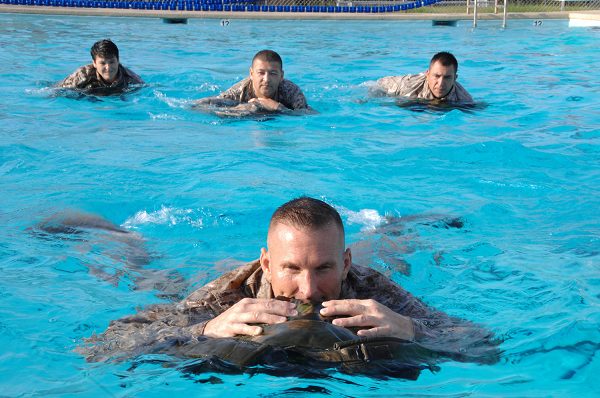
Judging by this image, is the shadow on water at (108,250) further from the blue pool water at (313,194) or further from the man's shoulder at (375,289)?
the man's shoulder at (375,289)

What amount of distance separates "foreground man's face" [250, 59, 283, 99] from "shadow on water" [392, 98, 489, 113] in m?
1.85

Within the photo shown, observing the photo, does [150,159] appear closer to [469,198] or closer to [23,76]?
[469,198]

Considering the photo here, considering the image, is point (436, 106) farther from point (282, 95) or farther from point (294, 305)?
point (294, 305)

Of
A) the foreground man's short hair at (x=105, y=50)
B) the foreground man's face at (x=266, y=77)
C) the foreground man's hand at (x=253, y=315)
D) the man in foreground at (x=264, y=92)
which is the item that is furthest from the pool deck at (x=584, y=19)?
the foreground man's hand at (x=253, y=315)

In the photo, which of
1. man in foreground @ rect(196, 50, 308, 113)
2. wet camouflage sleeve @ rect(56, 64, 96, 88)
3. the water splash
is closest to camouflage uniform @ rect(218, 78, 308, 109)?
man in foreground @ rect(196, 50, 308, 113)

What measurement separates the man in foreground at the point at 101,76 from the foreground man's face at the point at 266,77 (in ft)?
7.24

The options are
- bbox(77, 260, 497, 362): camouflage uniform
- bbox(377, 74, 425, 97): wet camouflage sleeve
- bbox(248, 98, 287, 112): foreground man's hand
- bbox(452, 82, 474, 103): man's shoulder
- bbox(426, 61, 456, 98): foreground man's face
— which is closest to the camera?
bbox(77, 260, 497, 362): camouflage uniform

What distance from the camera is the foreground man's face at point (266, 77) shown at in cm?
1063

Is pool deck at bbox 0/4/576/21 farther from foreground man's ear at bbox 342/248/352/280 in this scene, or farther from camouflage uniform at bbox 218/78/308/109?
foreground man's ear at bbox 342/248/352/280

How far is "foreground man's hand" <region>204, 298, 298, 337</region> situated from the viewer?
3570 millimetres

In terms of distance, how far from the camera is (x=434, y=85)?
1150 cm

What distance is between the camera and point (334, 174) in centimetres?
844

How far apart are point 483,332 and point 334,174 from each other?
4312mm

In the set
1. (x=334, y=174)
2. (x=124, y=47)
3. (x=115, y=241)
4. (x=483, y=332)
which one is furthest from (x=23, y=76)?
(x=483, y=332)
